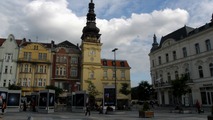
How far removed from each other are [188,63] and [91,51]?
24576mm

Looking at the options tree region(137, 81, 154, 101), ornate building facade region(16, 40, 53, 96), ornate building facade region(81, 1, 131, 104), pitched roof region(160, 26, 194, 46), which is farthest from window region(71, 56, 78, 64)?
pitched roof region(160, 26, 194, 46)

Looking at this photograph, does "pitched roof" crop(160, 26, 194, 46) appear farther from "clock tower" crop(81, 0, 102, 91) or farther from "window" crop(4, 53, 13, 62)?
"window" crop(4, 53, 13, 62)

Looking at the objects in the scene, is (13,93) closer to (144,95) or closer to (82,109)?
(82,109)

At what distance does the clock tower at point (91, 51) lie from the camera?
50.0 metres

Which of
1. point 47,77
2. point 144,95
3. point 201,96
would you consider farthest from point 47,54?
point 201,96

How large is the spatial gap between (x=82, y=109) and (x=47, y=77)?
21388 mm

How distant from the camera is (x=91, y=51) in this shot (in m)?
51.8

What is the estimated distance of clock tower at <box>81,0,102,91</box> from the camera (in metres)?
50.0

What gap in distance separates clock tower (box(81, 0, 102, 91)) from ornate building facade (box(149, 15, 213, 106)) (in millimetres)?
15131

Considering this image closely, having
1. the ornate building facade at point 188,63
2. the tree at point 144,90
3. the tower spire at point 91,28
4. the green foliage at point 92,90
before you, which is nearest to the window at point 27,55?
the tower spire at point 91,28

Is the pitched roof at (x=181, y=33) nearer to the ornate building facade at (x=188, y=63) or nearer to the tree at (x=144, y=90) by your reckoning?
the ornate building facade at (x=188, y=63)

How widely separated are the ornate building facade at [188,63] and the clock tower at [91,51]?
49.6 ft

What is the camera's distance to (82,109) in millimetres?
29625

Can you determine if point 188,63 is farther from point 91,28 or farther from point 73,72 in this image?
point 73,72
